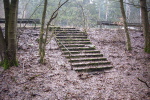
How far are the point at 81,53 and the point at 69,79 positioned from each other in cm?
317

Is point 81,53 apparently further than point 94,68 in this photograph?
Yes

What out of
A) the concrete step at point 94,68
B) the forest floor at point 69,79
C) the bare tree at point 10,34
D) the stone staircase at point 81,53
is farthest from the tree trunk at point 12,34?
the concrete step at point 94,68

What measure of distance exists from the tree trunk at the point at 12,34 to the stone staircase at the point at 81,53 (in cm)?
264

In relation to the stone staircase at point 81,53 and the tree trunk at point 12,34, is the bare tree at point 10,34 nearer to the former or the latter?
the tree trunk at point 12,34

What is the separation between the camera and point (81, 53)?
29.2ft

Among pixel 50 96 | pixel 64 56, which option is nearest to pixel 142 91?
pixel 50 96

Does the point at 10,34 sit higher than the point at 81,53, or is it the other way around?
the point at 10,34

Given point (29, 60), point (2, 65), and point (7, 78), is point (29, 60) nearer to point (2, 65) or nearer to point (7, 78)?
point (2, 65)

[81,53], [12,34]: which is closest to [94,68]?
[81,53]

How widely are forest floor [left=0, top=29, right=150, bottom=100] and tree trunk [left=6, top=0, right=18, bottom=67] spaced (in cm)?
41

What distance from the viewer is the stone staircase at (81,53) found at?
7.54 metres

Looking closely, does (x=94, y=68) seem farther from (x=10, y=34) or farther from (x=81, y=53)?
(x=10, y=34)

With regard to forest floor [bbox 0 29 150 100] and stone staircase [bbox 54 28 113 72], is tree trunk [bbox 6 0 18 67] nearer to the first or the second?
forest floor [bbox 0 29 150 100]

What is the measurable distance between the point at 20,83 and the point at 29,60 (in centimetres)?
225
